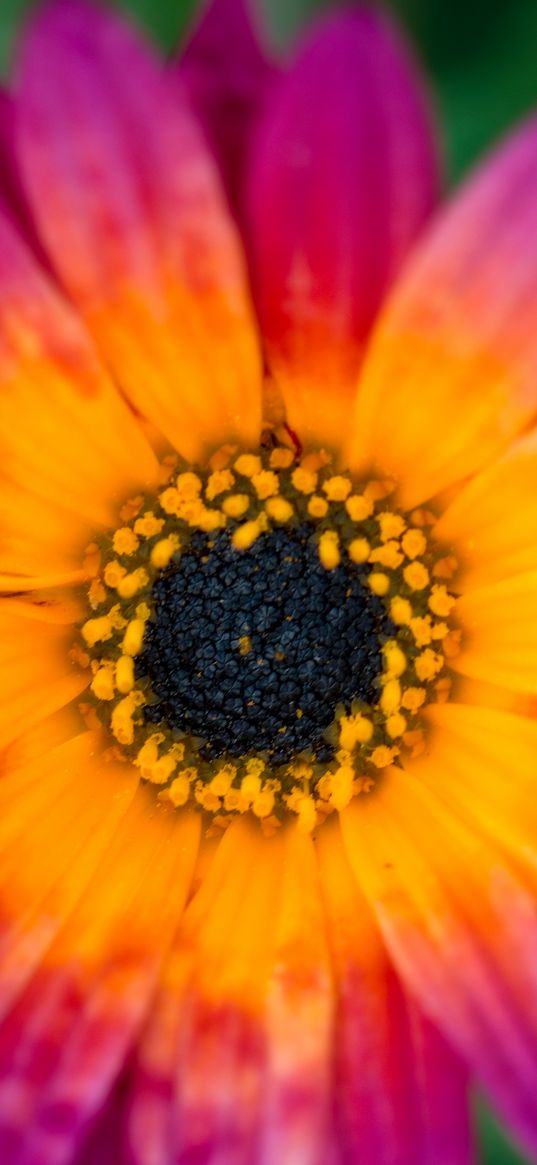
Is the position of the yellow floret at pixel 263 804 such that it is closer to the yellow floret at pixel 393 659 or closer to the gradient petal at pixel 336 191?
the yellow floret at pixel 393 659

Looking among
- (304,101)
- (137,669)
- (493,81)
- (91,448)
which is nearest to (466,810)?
(137,669)

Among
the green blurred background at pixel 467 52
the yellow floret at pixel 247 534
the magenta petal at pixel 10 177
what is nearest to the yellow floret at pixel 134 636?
the yellow floret at pixel 247 534

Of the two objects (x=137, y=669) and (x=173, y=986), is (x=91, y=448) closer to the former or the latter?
(x=137, y=669)

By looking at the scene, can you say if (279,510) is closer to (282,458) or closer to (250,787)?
(282,458)

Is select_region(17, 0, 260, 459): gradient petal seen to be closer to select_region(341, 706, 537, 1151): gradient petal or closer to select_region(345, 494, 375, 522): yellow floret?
select_region(345, 494, 375, 522): yellow floret

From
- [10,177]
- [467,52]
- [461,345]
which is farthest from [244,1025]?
[467,52]
